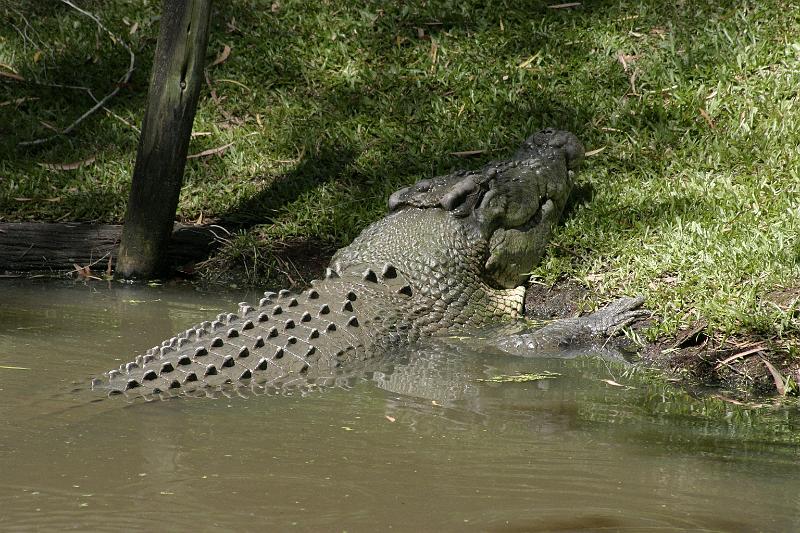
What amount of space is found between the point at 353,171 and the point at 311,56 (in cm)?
184

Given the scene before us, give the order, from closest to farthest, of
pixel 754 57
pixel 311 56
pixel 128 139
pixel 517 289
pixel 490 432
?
1. pixel 490 432
2. pixel 517 289
3. pixel 754 57
4. pixel 128 139
5. pixel 311 56

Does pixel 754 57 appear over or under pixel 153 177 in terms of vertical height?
over

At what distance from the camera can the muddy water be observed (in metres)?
3.18

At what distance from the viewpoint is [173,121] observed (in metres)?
7.04

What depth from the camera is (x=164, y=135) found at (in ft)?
23.2

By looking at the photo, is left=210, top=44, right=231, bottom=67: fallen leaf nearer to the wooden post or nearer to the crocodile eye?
the wooden post

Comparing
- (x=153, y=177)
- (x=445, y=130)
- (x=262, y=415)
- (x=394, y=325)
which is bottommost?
(x=262, y=415)

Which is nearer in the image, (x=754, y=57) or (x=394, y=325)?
(x=394, y=325)

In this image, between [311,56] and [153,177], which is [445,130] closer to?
[311,56]

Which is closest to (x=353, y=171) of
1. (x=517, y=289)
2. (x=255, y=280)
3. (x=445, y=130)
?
(x=445, y=130)

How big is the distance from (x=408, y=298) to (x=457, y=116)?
2794 mm

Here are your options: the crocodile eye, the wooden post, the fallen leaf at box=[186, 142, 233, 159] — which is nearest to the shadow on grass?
the fallen leaf at box=[186, 142, 233, 159]

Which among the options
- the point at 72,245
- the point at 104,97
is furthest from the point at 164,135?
the point at 104,97

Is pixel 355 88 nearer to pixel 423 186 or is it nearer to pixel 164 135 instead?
pixel 164 135
